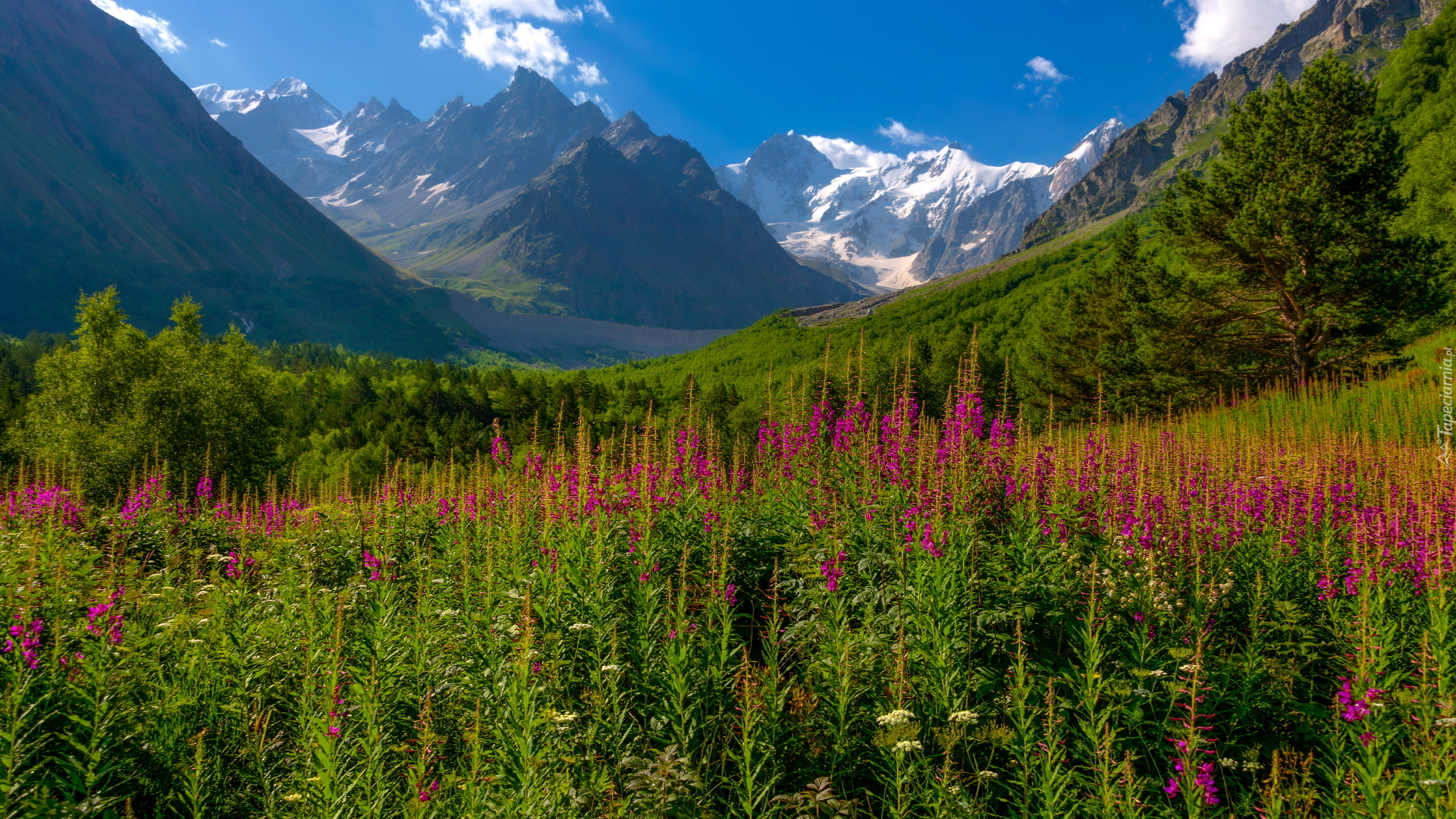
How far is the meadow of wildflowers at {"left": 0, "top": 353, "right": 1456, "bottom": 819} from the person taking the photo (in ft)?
12.7

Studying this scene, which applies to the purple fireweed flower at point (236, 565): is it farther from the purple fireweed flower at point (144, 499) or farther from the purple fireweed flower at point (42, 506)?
the purple fireweed flower at point (144, 499)

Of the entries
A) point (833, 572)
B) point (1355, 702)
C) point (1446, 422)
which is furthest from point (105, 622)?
point (1446, 422)

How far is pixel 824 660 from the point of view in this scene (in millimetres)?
4926

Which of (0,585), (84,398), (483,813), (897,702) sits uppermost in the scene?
(84,398)

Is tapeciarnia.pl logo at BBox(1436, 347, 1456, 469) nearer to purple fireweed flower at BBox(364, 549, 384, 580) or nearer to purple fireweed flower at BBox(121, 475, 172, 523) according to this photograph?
purple fireweed flower at BBox(364, 549, 384, 580)

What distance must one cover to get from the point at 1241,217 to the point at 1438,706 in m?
23.7

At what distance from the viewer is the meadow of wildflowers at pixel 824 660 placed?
3.87 meters

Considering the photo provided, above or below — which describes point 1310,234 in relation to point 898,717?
above

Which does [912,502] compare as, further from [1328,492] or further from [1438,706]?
[1328,492]

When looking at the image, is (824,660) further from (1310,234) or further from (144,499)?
(1310,234)

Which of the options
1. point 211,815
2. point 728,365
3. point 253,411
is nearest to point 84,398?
point 253,411

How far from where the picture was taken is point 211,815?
431cm

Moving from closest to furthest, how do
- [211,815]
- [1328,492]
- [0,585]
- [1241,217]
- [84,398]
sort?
[211,815]
[0,585]
[1328,492]
[1241,217]
[84,398]

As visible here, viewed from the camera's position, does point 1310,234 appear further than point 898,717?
Yes
